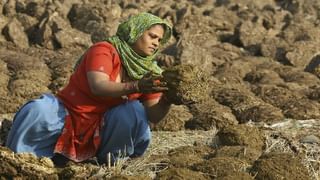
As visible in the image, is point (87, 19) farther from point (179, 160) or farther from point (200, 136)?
point (179, 160)

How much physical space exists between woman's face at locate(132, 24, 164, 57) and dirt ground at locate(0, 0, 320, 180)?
1.20 ft

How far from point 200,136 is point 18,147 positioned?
1.72 metres

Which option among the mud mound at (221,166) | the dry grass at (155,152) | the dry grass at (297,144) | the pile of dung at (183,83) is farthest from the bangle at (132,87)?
the dry grass at (297,144)

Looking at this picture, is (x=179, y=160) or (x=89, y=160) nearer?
(x=179, y=160)

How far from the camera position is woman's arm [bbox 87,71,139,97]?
4.17m

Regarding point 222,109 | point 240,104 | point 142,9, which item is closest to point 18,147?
point 222,109

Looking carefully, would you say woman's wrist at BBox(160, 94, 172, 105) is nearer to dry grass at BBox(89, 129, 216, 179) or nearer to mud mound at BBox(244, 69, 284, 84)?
dry grass at BBox(89, 129, 216, 179)

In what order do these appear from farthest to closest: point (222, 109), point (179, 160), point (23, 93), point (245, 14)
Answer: point (245, 14) → point (23, 93) → point (222, 109) → point (179, 160)

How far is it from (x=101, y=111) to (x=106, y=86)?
0.34 m

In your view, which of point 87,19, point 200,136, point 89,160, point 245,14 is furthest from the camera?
point 245,14

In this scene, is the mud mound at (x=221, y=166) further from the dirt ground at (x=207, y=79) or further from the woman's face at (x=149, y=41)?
the woman's face at (x=149, y=41)

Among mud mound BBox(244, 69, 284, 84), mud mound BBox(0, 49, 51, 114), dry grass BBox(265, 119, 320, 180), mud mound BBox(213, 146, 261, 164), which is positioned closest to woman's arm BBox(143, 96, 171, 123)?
mud mound BBox(213, 146, 261, 164)

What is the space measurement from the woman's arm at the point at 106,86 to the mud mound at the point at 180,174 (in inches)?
19.3

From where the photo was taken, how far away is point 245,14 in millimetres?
13352
